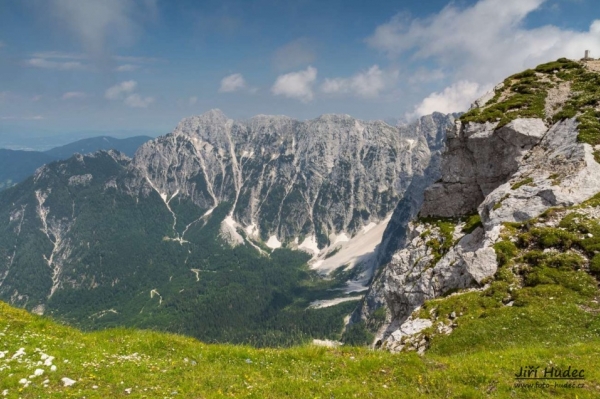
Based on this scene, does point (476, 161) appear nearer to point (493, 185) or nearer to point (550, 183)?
point (493, 185)

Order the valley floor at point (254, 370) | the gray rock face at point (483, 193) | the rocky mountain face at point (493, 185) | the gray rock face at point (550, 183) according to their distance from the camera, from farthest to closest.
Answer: the gray rock face at point (550, 183)
the gray rock face at point (483, 193)
the rocky mountain face at point (493, 185)
the valley floor at point (254, 370)

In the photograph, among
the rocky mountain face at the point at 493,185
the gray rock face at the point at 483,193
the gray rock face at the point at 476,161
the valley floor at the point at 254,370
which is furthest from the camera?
the gray rock face at the point at 476,161

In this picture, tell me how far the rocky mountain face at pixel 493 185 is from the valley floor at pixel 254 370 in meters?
9.63

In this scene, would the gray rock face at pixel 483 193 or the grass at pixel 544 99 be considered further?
the grass at pixel 544 99

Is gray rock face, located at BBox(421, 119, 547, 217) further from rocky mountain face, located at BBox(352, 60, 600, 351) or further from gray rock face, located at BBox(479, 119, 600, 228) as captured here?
gray rock face, located at BBox(479, 119, 600, 228)

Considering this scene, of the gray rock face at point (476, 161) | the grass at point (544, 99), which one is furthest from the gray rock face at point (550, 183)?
the gray rock face at point (476, 161)

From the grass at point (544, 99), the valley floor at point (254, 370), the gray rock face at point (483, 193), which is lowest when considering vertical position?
the valley floor at point (254, 370)

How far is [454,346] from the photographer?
21.6 metres

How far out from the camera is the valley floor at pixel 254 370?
1362cm

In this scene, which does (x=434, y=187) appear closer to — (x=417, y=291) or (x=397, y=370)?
(x=417, y=291)

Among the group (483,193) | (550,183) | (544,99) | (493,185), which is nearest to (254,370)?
(550,183)

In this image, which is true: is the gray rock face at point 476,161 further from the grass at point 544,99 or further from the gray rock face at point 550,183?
the gray rock face at point 550,183

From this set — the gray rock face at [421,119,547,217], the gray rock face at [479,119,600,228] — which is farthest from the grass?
the gray rock face at [421,119,547,217]

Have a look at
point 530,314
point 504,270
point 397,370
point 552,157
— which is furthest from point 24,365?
point 552,157
